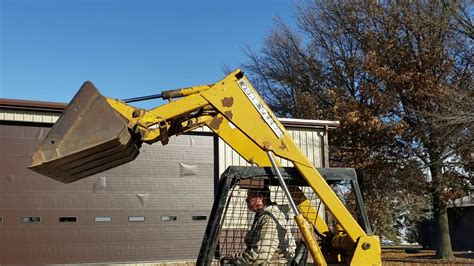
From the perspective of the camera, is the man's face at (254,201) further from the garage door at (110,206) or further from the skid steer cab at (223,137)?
the garage door at (110,206)

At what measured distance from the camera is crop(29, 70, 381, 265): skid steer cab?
4285 millimetres

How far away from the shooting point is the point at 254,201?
4777mm

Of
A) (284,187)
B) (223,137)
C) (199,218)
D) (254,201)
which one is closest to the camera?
(284,187)

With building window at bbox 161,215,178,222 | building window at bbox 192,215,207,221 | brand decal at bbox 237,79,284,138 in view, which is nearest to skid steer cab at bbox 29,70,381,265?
brand decal at bbox 237,79,284,138

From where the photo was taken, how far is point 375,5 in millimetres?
21047

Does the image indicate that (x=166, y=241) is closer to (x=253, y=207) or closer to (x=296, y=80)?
(x=253, y=207)

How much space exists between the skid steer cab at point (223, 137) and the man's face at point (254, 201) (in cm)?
18

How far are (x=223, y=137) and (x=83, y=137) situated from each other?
1350 mm

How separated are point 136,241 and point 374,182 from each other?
11302 millimetres

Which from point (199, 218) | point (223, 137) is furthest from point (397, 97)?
point (223, 137)

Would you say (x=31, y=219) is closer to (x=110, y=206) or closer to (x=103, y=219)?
(x=103, y=219)

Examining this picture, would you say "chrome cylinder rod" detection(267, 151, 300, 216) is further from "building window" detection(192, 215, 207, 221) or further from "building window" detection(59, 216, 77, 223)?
"building window" detection(192, 215, 207, 221)

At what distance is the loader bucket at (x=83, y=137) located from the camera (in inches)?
167

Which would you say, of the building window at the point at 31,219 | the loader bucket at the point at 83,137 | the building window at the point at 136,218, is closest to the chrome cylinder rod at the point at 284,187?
the loader bucket at the point at 83,137
